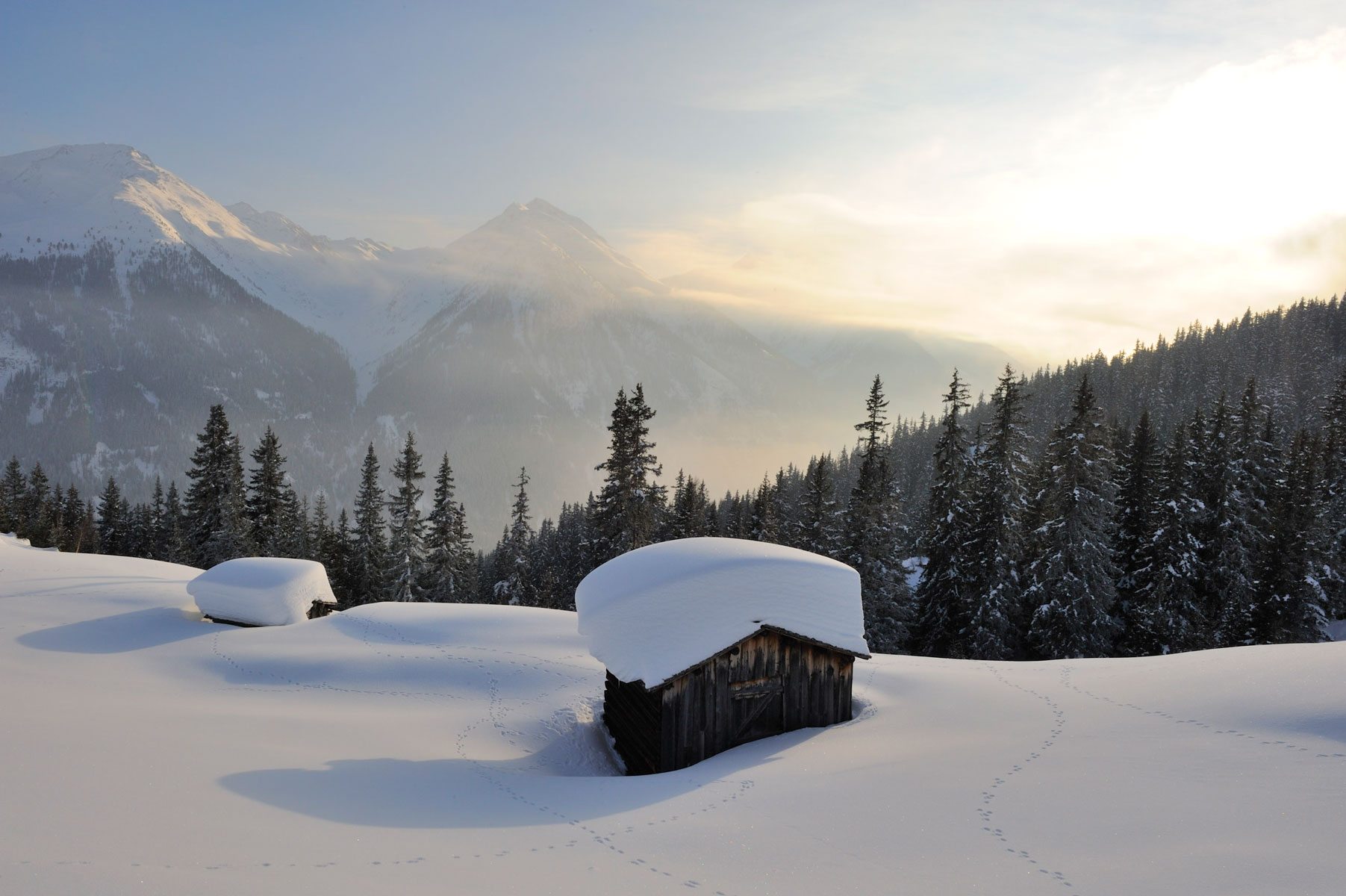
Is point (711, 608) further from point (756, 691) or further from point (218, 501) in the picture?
point (218, 501)

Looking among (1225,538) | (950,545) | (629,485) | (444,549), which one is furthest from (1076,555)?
(444,549)

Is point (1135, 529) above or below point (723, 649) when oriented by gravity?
above

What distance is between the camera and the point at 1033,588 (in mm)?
32344

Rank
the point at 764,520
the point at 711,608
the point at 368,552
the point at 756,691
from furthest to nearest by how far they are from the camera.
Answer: the point at 368,552
the point at 764,520
the point at 756,691
the point at 711,608

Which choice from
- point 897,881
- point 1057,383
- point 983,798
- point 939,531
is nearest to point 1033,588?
point 939,531

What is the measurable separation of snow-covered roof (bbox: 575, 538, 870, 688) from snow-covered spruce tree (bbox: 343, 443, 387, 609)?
39.2 m

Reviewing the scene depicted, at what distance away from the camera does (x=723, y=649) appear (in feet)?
46.3

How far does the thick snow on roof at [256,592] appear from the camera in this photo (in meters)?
22.2

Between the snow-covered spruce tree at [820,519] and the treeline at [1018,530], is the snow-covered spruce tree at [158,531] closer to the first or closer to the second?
the treeline at [1018,530]

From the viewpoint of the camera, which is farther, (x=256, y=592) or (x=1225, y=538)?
(x=1225, y=538)

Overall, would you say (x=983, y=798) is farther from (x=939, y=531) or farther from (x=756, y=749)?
(x=939, y=531)

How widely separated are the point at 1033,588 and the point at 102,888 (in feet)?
113

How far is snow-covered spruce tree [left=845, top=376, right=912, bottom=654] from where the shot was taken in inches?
1458

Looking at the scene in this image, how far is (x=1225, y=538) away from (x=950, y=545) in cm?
1344
